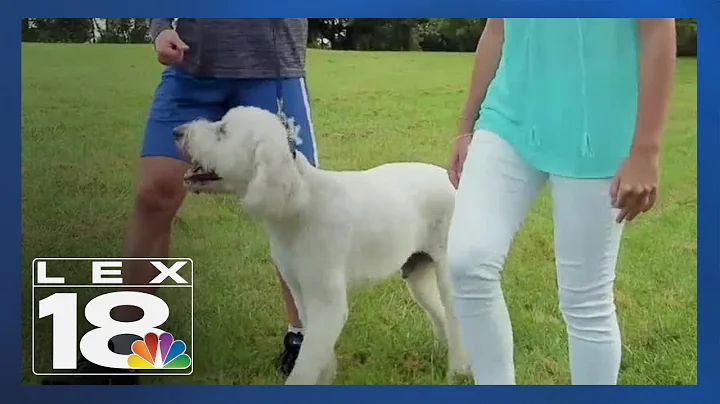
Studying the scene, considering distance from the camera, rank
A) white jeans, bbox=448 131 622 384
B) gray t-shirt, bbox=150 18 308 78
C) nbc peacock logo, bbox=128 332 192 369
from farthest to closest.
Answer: nbc peacock logo, bbox=128 332 192 369, gray t-shirt, bbox=150 18 308 78, white jeans, bbox=448 131 622 384

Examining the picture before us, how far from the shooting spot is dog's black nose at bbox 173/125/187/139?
8.85ft

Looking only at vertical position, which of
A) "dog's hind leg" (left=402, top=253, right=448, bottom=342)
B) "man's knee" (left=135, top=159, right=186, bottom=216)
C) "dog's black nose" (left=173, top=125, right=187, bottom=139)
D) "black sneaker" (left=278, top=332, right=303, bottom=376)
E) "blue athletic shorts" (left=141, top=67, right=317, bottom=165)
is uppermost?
"blue athletic shorts" (left=141, top=67, right=317, bottom=165)

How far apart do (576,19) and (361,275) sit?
0.97 meters

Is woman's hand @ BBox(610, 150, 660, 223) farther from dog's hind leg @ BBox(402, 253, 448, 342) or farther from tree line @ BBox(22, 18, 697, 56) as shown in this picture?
dog's hind leg @ BBox(402, 253, 448, 342)

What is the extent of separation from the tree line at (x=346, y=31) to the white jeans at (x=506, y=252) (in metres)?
0.31

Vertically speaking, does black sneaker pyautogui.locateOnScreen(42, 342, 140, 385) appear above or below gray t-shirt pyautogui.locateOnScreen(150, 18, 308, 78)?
below

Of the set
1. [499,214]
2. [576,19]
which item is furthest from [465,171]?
[576,19]

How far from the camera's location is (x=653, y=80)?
8.63 ft

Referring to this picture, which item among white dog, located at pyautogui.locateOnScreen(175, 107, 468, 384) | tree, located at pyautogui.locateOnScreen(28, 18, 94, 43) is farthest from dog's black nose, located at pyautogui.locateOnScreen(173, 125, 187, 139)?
tree, located at pyautogui.locateOnScreen(28, 18, 94, 43)

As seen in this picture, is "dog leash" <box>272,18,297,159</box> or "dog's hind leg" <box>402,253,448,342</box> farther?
"dog's hind leg" <box>402,253,448,342</box>

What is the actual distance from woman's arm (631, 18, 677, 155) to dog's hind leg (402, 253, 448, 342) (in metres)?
0.69

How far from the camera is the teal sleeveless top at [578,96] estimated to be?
2.64 m

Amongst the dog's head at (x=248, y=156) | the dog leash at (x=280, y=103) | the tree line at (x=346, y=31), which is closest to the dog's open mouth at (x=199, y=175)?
the dog's head at (x=248, y=156)

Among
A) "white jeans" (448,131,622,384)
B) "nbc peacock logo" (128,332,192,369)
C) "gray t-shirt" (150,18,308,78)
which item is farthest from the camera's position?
"nbc peacock logo" (128,332,192,369)
